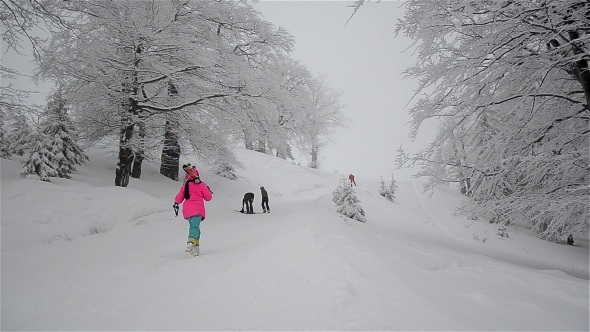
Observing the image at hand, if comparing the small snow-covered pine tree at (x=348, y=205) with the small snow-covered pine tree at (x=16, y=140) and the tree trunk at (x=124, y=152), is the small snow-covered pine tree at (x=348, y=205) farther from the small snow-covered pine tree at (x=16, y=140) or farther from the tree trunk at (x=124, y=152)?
the small snow-covered pine tree at (x=16, y=140)

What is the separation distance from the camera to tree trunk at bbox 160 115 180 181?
11430mm

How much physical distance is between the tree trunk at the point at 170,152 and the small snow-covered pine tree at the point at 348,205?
7354 mm

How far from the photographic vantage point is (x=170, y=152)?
1347cm

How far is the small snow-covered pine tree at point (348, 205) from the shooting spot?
12.1m

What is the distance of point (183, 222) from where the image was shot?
8.85 metres

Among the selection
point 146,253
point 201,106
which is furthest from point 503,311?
point 201,106

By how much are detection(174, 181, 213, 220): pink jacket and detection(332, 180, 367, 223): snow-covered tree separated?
750cm

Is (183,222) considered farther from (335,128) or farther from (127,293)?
(335,128)

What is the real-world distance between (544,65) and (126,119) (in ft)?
35.4

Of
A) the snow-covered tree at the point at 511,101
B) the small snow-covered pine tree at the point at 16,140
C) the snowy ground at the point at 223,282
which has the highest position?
the snow-covered tree at the point at 511,101

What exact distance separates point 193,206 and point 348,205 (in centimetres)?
803

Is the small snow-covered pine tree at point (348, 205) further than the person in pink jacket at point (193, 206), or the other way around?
the small snow-covered pine tree at point (348, 205)

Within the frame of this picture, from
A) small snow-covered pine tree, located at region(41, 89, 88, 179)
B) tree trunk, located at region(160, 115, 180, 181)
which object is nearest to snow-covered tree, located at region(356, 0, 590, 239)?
tree trunk, located at region(160, 115, 180, 181)

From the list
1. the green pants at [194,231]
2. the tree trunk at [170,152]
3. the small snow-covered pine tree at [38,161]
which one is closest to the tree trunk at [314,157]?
the tree trunk at [170,152]
